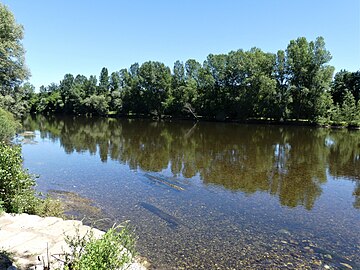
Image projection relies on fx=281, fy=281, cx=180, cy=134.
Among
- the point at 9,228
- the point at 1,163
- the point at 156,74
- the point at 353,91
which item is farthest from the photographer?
the point at 156,74

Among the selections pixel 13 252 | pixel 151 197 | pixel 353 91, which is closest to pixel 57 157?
pixel 151 197

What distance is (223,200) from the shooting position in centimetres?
1378

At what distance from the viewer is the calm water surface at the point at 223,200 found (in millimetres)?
8930

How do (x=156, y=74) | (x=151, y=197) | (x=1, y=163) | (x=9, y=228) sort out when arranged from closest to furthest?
1. (x=9, y=228)
2. (x=1, y=163)
3. (x=151, y=197)
4. (x=156, y=74)

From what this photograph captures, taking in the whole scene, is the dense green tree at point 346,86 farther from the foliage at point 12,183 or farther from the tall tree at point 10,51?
the foliage at point 12,183

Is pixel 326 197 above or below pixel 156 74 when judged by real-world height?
below

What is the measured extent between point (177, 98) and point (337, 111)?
40.8 m

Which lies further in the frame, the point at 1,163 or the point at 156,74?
the point at 156,74

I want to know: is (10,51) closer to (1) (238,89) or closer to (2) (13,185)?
(2) (13,185)

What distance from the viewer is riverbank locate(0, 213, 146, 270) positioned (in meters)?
5.95

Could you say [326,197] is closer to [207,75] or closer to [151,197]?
[151,197]

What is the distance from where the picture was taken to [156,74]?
86500 mm

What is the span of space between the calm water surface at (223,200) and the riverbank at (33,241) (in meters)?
2.61

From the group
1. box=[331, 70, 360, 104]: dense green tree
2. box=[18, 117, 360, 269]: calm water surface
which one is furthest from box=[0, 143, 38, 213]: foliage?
box=[331, 70, 360, 104]: dense green tree
